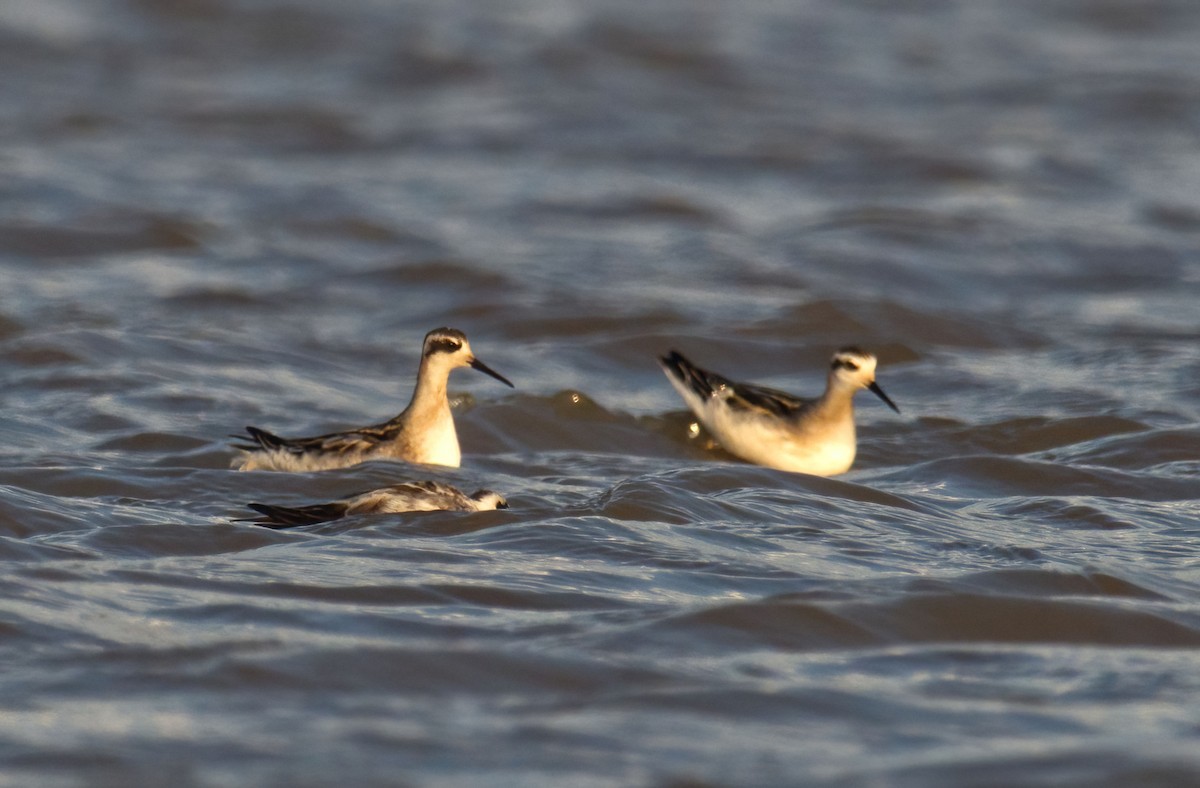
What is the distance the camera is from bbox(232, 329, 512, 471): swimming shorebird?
10.1 metres

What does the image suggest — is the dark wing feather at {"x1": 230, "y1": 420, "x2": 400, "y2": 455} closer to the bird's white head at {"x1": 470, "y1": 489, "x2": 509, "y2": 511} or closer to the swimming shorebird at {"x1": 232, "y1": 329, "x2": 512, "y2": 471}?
the swimming shorebird at {"x1": 232, "y1": 329, "x2": 512, "y2": 471}

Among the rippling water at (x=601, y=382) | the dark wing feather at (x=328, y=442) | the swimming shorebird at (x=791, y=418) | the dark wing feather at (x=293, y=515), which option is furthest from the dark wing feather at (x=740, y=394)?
the dark wing feather at (x=293, y=515)

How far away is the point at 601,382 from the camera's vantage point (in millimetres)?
13102

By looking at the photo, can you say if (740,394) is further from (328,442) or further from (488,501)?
(488,501)

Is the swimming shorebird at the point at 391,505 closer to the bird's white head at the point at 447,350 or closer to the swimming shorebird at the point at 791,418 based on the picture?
the bird's white head at the point at 447,350

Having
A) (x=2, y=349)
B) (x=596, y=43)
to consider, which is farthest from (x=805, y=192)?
(x=2, y=349)

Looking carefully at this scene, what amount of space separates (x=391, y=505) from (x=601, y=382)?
4.44 meters

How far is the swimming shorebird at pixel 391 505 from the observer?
8.71 meters

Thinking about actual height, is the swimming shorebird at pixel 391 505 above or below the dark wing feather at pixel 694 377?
below

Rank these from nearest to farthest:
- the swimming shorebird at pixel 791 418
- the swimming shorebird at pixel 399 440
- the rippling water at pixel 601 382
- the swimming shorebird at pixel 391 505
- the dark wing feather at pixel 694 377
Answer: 1. the rippling water at pixel 601 382
2. the swimming shorebird at pixel 391 505
3. the swimming shorebird at pixel 399 440
4. the swimming shorebird at pixel 791 418
5. the dark wing feather at pixel 694 377

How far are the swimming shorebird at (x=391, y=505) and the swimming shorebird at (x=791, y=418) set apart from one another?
2356 mm

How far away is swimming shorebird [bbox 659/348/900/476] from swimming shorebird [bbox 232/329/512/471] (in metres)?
1.66

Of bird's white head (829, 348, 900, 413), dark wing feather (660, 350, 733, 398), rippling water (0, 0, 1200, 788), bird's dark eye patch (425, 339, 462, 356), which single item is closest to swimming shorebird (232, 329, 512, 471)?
bird's dark eye patch (425, 339, 462, 356)

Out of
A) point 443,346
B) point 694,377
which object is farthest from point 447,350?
point 694,377
